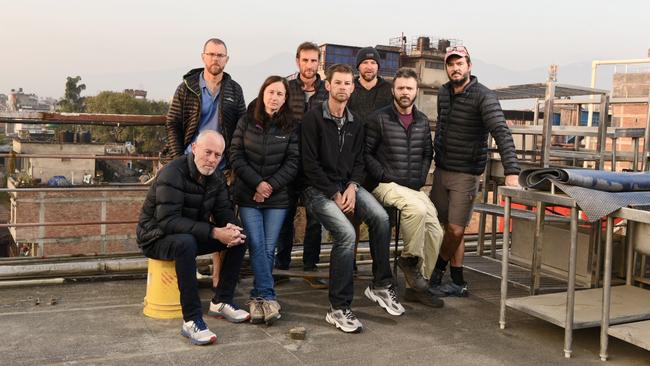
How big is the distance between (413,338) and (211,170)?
1748mm

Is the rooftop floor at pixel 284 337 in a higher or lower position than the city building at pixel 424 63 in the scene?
lower

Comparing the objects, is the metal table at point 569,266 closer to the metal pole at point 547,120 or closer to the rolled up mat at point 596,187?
the rolled up mat at point 596,187

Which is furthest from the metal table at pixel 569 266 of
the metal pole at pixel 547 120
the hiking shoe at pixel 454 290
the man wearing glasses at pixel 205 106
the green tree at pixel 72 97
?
the green tree at pixel 72 97

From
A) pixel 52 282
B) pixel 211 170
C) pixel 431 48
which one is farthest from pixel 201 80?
pixel 431 48

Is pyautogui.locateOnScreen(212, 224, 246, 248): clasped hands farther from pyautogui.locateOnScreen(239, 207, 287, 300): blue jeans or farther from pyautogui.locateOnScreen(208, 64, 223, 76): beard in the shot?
pyautogui.locateOnScreen(208, 64, 223, 76): beard

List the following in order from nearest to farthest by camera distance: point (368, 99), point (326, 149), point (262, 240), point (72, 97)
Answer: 1. point (262, 240)
2. point (326, 149)
3. point (368, 99)
4. point (72, 97)

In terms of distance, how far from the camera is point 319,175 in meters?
4.51

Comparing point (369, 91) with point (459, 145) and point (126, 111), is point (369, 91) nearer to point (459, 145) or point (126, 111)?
point (459, 145)

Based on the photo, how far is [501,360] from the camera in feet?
12.3

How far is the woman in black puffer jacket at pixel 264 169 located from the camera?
4441 mm

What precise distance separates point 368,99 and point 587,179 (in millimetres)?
2011

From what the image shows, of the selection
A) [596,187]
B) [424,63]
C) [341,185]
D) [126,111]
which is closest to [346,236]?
[341,185]

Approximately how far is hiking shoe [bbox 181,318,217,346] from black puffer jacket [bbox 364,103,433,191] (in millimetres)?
1810

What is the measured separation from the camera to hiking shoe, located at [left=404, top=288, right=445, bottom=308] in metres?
4.81
